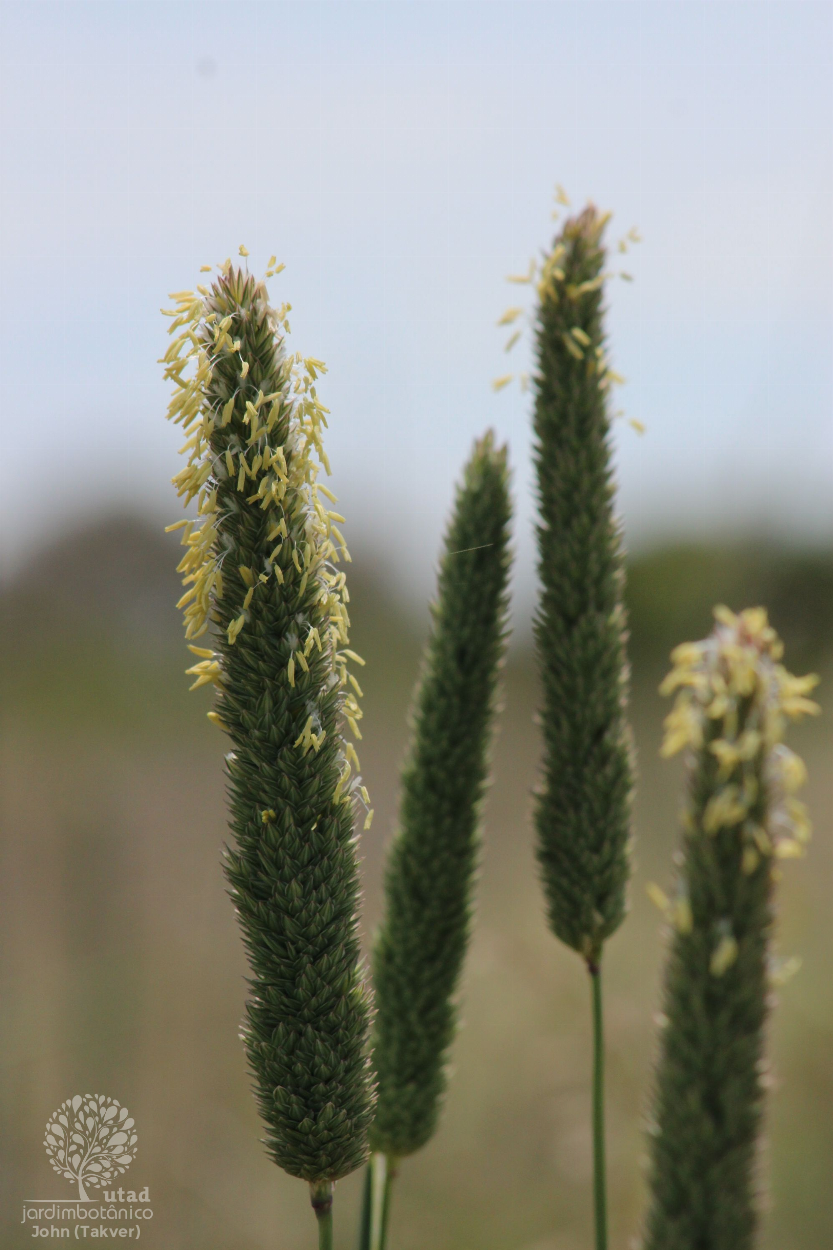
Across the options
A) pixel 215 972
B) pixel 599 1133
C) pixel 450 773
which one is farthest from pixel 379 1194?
pixel 215 972

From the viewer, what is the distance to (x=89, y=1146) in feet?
10.5

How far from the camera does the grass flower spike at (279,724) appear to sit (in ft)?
6.18

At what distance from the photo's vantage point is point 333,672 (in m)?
1.99

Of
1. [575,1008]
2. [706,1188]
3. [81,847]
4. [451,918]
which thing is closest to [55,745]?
[81,847]

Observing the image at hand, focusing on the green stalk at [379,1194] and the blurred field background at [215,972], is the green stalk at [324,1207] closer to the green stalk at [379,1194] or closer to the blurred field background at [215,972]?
the green stalk at [379,1194]

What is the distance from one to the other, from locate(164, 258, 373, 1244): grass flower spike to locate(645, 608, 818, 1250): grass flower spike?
702 millimetres

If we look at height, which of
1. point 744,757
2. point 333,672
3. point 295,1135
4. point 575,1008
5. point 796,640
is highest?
point 796,640

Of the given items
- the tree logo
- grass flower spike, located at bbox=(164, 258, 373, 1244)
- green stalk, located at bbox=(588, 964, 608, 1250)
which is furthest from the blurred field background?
grass flower spike, located at bbox=(164, 258, 373, 1244)

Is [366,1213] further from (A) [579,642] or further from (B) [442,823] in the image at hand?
(A) [579,642]

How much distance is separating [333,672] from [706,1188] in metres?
1.20

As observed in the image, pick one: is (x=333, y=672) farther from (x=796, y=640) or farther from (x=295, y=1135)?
(x=796, y=640)

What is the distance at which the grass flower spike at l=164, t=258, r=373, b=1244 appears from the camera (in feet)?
6.18

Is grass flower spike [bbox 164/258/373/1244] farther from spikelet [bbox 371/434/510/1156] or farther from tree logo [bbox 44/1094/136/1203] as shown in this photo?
tree logo [bbox 44/1094/136/1203]

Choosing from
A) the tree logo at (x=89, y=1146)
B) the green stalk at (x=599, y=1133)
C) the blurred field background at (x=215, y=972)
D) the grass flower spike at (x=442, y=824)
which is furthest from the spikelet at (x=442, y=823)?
the tree logo at (x=89, y=1146)
